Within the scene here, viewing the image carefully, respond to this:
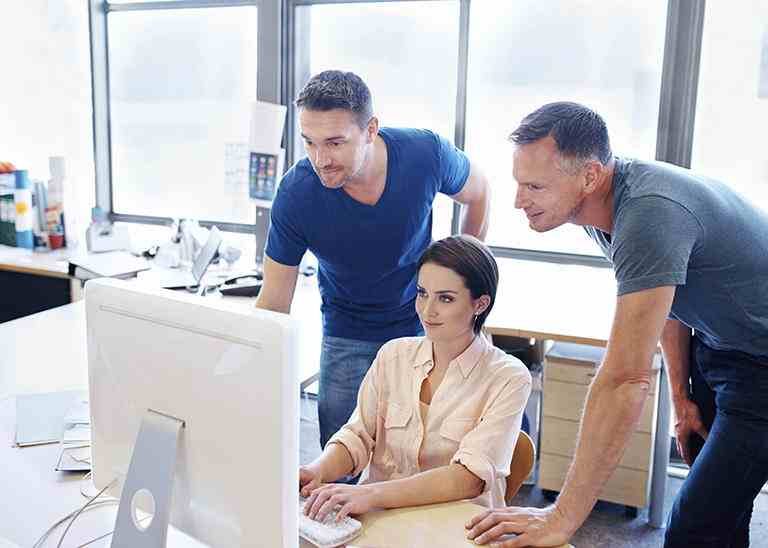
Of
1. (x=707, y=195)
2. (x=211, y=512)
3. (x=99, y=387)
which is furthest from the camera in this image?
(x=707, y=195)

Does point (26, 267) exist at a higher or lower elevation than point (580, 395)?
higher

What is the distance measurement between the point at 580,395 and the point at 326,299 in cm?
115

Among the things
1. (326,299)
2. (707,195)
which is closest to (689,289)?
(707,195)

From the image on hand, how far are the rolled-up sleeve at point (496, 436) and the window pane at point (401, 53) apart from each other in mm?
1858

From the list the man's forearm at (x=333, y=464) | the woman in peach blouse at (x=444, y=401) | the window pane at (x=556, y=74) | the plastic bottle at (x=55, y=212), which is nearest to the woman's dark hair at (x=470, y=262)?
the woman in peach blouse at (x=444, y=401)

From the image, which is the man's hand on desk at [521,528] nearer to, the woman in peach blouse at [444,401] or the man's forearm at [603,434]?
the man's forearm at [603,434]

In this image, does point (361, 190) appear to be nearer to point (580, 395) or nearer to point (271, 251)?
point (271, 251)

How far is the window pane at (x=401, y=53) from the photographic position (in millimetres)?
3369

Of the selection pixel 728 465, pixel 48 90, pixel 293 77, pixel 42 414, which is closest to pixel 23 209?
pixel 48 90

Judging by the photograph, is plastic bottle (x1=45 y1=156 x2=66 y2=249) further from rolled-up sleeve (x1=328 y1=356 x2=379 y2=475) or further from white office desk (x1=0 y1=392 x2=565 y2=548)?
rolled-up sleeve (x1=328 y1=356 x2=379 y2=475)

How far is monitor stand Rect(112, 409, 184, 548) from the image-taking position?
39.6 inches

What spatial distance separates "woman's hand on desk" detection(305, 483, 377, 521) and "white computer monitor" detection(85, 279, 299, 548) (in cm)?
31

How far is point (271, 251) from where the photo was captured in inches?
78.7

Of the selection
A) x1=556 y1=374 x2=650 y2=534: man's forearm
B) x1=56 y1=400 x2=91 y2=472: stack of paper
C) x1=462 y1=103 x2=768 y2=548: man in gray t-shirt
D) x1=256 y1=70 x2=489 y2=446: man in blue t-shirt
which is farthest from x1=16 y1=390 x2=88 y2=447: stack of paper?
x1=556 y1=374 x2=650 y2=534: man's forearm
